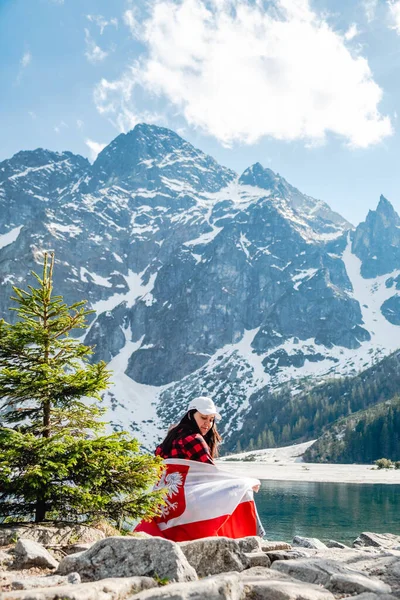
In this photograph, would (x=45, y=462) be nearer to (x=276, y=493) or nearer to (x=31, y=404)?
(x=31, y=404)

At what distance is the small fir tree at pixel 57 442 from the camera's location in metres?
8.96

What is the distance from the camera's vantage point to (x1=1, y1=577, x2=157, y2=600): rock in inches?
182

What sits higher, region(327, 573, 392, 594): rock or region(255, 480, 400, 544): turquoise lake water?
region(327, 573, 392, 594): rock

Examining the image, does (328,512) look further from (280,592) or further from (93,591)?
(93,591)

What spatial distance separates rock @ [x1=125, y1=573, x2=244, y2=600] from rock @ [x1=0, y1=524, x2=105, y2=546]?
4552mm

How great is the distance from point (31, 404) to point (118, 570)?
19.0ft

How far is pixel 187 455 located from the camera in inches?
385

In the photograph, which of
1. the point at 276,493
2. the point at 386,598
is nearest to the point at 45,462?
the point at 386,598

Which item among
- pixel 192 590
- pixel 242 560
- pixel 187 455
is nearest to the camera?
pixel 192 590

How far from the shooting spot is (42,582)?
18.8ft

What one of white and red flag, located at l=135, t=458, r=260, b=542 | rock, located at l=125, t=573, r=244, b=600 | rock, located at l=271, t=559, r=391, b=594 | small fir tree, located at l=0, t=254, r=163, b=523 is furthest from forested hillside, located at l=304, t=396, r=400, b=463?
rock, located at l=125, t=573, r=244, b=600

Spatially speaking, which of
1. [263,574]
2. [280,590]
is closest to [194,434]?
[263,574]

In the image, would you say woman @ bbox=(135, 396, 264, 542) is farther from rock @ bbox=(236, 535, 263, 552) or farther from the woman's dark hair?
rock @ bbox=(236, 535, 263, 552)

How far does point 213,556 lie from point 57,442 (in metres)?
3.86
